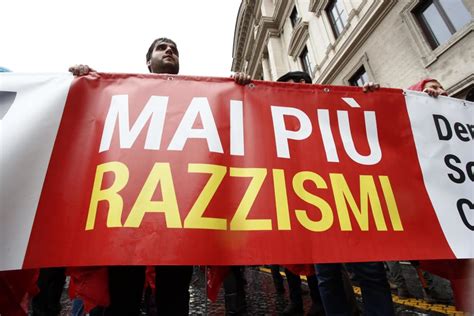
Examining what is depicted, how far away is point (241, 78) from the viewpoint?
1.63 m

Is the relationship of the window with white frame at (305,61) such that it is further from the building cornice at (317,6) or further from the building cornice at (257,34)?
the building cornice at (257,34)

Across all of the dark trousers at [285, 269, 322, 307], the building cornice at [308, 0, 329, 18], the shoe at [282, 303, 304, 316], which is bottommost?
the shoe at [282, 303, 304, 316]

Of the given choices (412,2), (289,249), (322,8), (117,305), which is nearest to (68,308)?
(117,305)

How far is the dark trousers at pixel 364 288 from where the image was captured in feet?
5.30

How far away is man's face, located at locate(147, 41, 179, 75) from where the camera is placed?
1884 mm

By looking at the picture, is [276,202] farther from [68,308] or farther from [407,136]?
[68,308]

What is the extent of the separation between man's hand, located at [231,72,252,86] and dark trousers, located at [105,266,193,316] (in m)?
1.11

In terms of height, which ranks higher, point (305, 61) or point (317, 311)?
point (305, 61)

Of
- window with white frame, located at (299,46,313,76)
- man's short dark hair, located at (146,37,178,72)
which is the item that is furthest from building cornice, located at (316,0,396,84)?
man's short dark hair, located at (146,37,178,72)

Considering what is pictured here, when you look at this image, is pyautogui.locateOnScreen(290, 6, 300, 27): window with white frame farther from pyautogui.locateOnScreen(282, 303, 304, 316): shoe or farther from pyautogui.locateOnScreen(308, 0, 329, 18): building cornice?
pyautogui.locateOnScreen(282, 303, 304, 316): shoe

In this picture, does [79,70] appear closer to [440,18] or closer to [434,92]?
[434,92]

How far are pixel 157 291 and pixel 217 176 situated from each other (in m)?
0.64

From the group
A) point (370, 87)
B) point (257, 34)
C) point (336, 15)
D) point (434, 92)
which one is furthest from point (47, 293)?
point (257, 34)

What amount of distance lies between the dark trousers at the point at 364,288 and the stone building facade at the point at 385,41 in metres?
5.62
